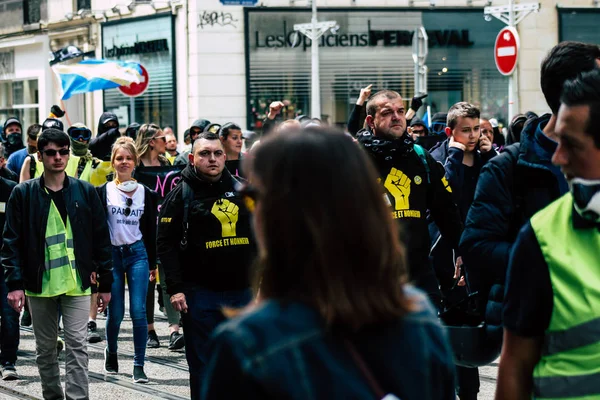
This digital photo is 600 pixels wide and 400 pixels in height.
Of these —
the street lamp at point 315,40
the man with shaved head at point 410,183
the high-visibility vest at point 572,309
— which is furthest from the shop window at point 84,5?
the high-visibility vest at point 572,309

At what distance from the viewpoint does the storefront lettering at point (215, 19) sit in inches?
1054

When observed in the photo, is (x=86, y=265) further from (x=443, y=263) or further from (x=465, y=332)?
(x=465, y=332)

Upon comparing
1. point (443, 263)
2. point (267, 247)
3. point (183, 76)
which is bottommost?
point (443, 263)

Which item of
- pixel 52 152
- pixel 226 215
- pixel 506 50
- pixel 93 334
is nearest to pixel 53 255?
pixel 52 152

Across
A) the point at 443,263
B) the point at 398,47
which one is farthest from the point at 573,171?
the point at 398,47

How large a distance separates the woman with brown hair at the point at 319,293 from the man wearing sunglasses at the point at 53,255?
537cm

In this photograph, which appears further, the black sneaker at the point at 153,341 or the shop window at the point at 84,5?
the shop window at the point at 84,5

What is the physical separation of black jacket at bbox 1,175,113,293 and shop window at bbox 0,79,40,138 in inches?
1099

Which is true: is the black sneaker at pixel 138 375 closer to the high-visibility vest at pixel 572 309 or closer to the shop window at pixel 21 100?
the high-visibility vest at pixel 572 309

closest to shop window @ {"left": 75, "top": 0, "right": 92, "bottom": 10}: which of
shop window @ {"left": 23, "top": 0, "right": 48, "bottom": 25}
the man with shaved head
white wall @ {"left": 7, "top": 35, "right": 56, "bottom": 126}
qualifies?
shop window @ {"left": 23, "top": 0, "right": 48, "bottom": 25}

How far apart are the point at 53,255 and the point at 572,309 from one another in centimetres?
506

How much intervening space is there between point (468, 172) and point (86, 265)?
107 inches

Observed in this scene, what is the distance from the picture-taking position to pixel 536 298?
2965 mm

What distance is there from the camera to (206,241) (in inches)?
277
